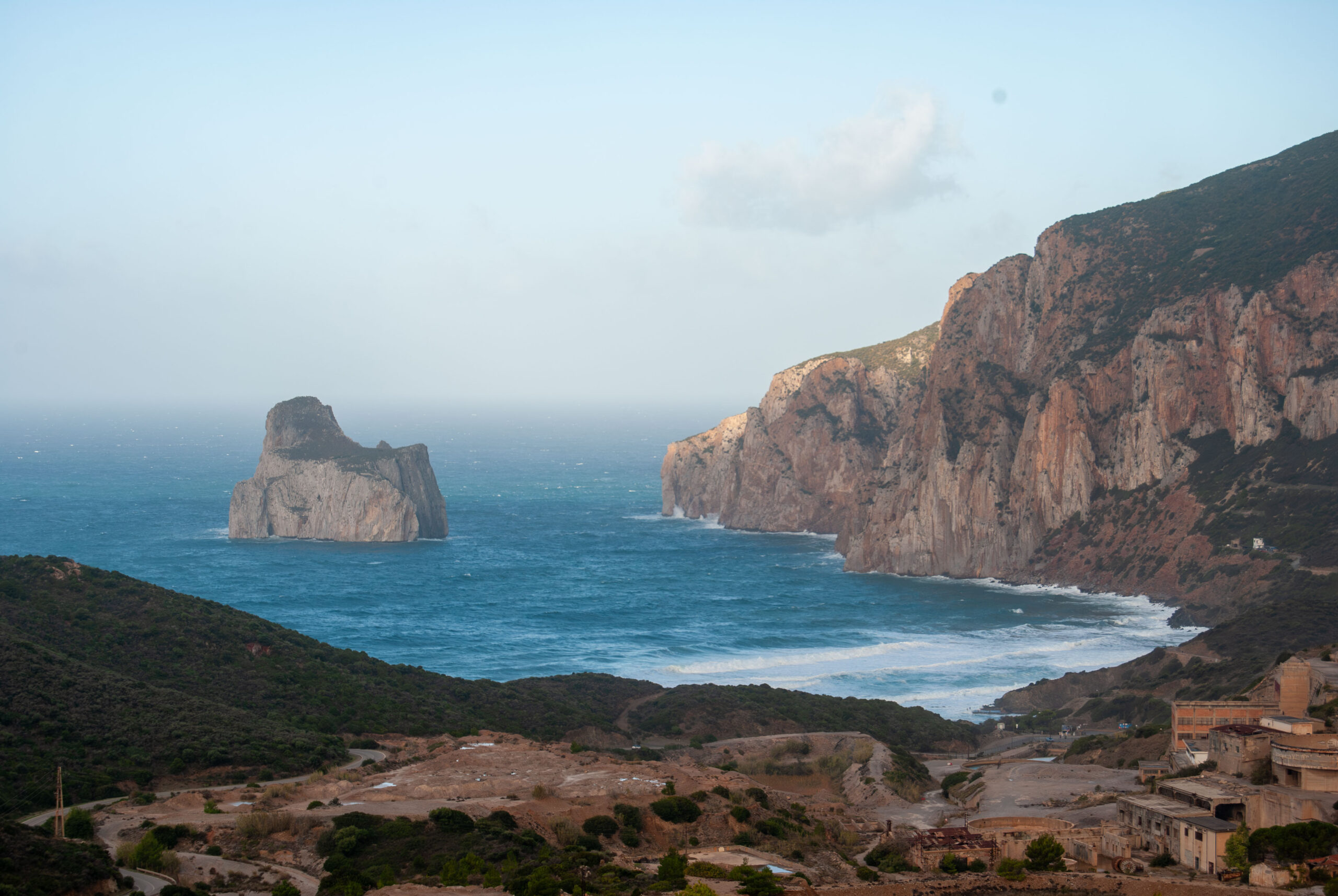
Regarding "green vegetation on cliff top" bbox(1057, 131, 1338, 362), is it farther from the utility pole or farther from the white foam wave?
the utility pole

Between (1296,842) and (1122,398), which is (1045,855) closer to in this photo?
(1296,842)

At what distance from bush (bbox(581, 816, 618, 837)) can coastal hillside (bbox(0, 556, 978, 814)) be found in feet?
43.1

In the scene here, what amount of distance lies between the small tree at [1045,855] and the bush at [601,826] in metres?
10.9

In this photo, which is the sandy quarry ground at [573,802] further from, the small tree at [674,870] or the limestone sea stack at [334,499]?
the limestone sea stack at [334,499]

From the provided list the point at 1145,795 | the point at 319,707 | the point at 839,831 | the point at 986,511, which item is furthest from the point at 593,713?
the point at 986,511

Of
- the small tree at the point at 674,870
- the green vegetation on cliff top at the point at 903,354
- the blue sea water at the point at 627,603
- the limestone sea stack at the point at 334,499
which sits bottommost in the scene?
the blue sea water at the point at 627,603

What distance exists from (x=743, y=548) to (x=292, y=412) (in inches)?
2403

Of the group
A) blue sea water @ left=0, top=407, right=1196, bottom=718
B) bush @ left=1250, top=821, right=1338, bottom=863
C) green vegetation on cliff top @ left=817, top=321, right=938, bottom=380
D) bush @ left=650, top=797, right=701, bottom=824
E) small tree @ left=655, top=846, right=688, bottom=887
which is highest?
green vegetation on cliff top @ left=817, top=321, right=938, bottom=380

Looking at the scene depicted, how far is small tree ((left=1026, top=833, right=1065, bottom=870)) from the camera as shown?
2750 centimetres

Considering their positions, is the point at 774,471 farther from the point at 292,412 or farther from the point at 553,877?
the point at 553,877

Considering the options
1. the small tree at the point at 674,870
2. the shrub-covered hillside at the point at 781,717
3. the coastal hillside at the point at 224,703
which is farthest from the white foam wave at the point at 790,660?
the small tree at the point at 674,870

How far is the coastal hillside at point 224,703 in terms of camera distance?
36.0 meters

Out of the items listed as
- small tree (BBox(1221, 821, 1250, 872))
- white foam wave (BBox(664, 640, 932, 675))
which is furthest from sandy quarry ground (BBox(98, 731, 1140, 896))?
white foam wave (BBox(664, 640, 932, 675))

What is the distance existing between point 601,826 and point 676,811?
2577 mm
